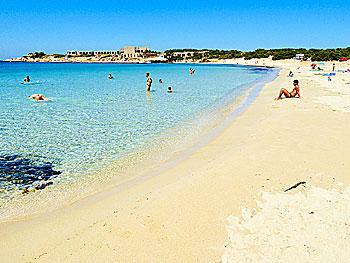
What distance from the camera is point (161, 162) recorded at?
7.54 meters

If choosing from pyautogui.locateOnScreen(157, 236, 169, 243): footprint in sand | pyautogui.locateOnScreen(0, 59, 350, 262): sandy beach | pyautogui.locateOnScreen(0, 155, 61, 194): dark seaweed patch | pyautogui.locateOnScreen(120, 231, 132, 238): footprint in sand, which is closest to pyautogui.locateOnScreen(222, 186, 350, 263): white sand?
pyautogui.locateOnScreen(0, 59, 350, 262): sandy beach

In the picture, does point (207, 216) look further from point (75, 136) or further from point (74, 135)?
point (74, 135)

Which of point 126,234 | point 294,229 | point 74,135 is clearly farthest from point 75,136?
point 294,229

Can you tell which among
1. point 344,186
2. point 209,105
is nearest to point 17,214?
point 344,186

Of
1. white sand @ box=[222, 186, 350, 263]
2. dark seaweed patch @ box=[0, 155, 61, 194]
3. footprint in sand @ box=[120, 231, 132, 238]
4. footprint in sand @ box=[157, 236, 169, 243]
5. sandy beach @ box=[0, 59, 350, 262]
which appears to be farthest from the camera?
dark seaweed patch @ box=[0, 155, 61, 194]

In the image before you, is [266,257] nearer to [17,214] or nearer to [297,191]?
[297,191]

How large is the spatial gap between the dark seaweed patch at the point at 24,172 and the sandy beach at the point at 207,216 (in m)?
1.68

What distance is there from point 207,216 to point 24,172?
5325 mm

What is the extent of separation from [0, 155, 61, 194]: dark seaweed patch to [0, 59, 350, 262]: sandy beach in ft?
5.52

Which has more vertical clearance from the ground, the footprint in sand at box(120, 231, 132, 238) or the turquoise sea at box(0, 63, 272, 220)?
the footprint in sand at box(120, 231, 132, 238)

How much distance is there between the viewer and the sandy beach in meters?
3.48

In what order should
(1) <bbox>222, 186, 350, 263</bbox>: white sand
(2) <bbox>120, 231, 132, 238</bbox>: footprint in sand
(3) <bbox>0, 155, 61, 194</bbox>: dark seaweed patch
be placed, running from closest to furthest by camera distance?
(1) <bbox>222, 186, 350, 263</bbox>: white sand → (2) <bbox>120, 231, 132, 238</bbox>: footprint in sand → (3) <bbox>0, 155, 61, 194</bbox>: dark seaweed patch

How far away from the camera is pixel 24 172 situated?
6.92m

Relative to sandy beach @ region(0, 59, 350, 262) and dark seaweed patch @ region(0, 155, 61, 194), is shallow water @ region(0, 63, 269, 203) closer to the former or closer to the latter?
dark seaweed patch @ region(0, 155, 61, 194)
